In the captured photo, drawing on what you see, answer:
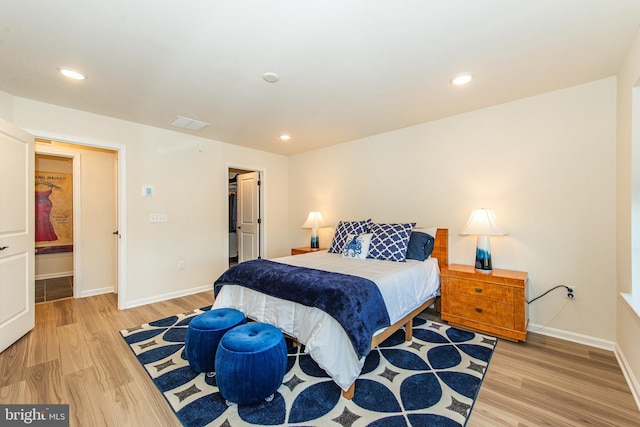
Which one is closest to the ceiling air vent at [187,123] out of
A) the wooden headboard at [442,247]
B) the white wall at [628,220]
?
the wooden headboard at [442,247]

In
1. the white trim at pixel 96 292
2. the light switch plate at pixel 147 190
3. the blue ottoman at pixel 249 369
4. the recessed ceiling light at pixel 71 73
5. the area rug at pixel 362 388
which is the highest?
the recessed ceiling light at pixel 71 73

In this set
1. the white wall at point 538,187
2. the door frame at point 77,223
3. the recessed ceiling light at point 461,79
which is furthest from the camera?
the door frame at point 77,223

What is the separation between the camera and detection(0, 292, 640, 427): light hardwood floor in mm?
1630

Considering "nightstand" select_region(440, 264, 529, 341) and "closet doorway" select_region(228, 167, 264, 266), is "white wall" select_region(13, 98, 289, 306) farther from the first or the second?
"nightstand" select_region(440, 264, 529, 341)

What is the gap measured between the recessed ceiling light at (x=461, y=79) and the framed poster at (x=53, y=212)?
653cm

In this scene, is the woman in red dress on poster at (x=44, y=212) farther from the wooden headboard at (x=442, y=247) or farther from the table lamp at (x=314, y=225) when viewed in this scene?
the wooden headboard at (x=442, y=247)

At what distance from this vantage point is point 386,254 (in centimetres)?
311

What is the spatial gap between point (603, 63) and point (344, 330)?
2.90 m

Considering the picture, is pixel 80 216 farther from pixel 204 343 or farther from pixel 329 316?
pixel 329 316

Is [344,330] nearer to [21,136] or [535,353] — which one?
[535,353]

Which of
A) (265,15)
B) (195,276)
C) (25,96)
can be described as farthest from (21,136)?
(265,15)

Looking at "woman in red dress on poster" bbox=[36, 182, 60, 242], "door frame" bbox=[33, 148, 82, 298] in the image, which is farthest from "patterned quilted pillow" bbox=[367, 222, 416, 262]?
"woman in red dress on poster" bbox=[36, 182, 60, 242]

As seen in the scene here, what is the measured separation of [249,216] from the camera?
5.45m

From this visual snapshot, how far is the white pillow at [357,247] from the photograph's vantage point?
3238 millimetres
